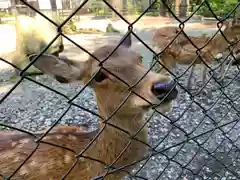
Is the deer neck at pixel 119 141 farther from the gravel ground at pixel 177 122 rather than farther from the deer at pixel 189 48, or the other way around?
the deer at pixel 189 48

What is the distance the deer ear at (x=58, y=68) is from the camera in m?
1.43

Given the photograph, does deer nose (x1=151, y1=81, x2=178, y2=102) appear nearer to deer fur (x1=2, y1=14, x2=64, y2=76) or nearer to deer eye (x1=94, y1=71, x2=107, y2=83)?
deer eye (x1=94, y1=71, x2=107, y2=83)

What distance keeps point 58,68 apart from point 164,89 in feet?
1.88

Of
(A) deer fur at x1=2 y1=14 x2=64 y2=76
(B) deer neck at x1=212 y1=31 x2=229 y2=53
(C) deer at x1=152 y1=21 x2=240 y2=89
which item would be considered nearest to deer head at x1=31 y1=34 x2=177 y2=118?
(C) deer at x1=152 y1=21 x2=240 y2=89

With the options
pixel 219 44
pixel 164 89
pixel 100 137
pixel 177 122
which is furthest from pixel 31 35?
pixel 164 89

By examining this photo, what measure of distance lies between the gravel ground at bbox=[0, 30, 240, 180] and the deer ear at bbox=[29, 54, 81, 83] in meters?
1.08

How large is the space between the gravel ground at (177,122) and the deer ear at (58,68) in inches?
42.7

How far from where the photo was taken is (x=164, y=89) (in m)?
1.46

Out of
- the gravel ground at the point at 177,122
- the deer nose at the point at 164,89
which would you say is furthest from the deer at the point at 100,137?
the gravel ground at the point at 177,122

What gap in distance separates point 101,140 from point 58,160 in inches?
13.0

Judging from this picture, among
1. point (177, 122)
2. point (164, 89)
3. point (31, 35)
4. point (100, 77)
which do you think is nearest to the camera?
point (164, 89)

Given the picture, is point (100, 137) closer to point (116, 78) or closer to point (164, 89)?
point (116, 78)

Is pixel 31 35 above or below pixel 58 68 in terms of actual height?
below

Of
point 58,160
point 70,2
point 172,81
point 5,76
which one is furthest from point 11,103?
point 70,2
